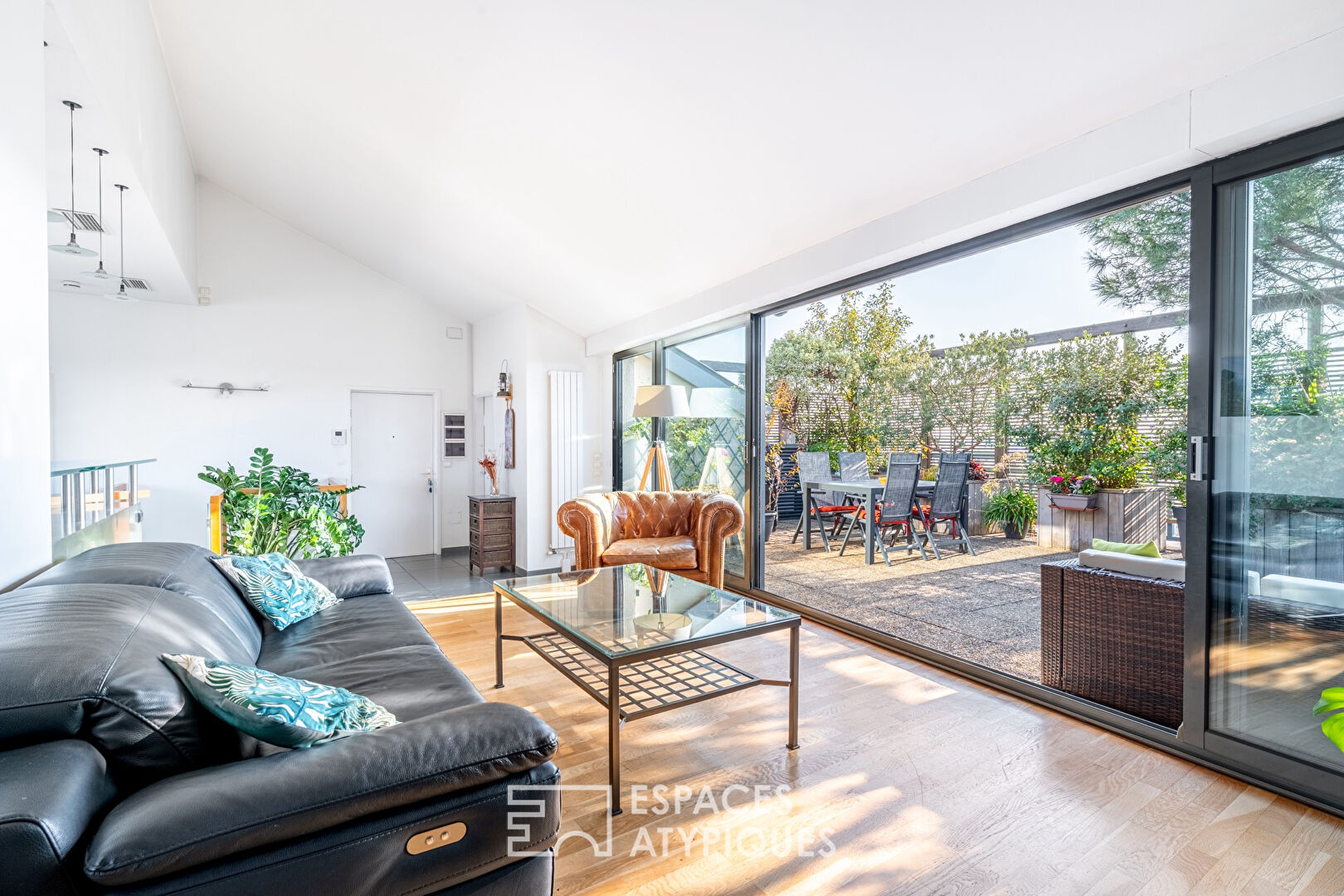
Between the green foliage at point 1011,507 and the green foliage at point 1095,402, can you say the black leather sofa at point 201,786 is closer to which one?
the green foliage at point 1095,402

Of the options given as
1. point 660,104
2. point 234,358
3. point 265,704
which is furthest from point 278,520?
point 265,704

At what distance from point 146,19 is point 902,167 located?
3850 millimetres

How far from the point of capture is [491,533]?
6.06 meters

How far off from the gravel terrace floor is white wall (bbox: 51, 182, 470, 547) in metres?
4.62

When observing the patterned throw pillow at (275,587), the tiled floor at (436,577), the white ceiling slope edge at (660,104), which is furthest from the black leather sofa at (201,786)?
the tiled floor at (436,577)

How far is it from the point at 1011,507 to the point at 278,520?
15.2 ft

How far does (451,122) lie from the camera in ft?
12.1

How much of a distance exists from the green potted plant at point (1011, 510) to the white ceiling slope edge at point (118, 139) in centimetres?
419

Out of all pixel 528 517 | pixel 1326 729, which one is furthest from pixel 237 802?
pixel 528 517

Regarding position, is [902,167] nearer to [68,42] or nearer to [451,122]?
[451,122]

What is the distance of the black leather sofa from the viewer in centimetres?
92

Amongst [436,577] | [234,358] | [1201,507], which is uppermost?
[234,358]

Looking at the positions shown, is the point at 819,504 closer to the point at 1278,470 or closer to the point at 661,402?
the point at 661,402

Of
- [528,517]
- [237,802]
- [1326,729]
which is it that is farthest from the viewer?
A: [528,517]
